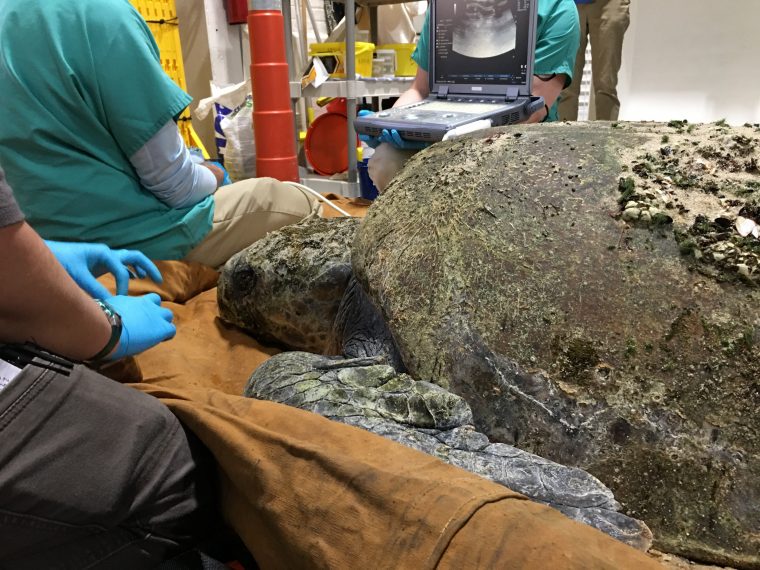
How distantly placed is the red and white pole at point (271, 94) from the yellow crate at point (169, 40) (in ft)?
2.26

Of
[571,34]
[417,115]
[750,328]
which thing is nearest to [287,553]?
[750,328]

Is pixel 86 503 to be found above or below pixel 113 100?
below

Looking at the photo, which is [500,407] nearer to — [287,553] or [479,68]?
[287,553]

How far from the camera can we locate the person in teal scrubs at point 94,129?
1.38 m

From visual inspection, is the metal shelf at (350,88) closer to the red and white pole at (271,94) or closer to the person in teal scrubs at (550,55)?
the red and white pole at (271,94)

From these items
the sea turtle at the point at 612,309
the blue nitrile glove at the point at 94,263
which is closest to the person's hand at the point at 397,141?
the sea turtle at the point at 612,309

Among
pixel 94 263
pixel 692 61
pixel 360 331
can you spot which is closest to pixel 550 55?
pixel 360 331

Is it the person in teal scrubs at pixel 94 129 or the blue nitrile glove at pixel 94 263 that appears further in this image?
the person in teal scrubs at pixel 94 129

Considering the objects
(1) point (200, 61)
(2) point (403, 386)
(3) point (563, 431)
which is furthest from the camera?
(1) point (200, 61)

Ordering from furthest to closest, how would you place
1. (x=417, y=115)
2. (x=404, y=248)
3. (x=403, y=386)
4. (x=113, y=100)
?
1. (x=417, y=115)
2. (x=113, y=100)
3. (x=404, y=248)
4. (x=403, y=386)

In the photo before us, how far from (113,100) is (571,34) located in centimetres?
163

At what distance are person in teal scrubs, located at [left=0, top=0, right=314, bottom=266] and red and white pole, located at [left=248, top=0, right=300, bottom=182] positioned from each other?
1183mm

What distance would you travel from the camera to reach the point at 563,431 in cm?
78

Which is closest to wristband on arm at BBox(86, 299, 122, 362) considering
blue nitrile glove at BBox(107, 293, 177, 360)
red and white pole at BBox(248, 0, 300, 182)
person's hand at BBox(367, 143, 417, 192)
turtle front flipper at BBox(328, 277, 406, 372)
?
blue nitrile glove at BBox(107, 293, 177, 360)
